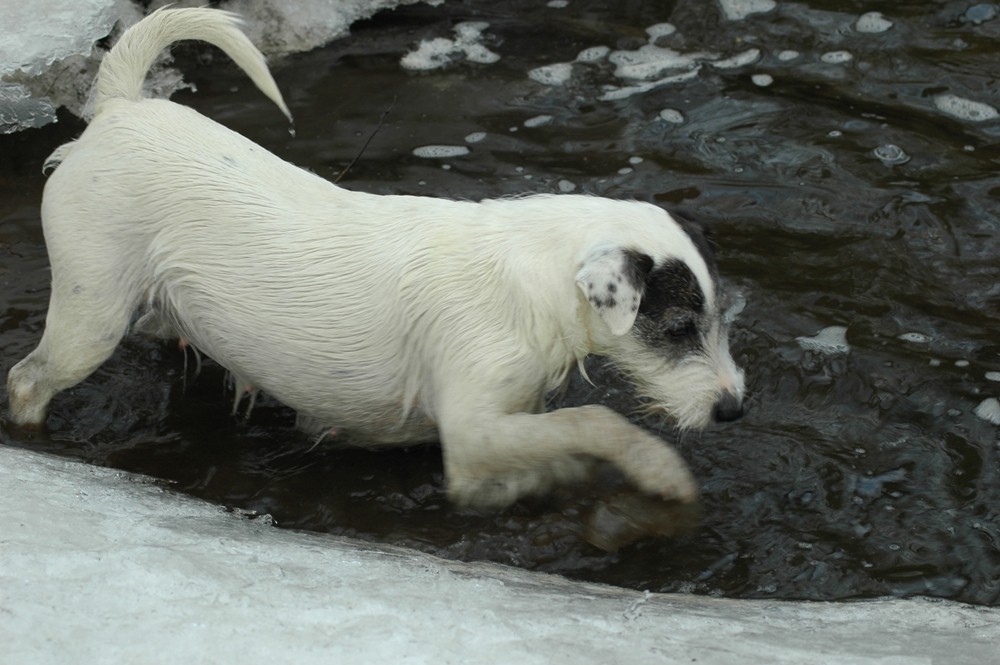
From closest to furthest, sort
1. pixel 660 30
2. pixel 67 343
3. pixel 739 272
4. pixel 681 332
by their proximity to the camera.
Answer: pixel 681 332 < pixel 67 343 < pixel 739 272 < pixel 660 30

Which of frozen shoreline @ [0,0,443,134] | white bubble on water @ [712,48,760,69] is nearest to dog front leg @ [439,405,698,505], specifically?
frozen shoreline @ [0,0,443,134]

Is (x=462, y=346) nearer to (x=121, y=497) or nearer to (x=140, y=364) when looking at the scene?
(x=121, y=497)

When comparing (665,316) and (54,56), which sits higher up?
(54,56)

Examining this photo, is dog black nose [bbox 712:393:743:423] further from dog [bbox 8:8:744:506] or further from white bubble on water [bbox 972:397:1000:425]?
white bubble on water [bbox 972:397:1000:425]

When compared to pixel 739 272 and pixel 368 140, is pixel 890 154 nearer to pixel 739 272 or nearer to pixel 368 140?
pixel 739 272

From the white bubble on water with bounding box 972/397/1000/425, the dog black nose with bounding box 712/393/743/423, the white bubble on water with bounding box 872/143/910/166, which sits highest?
the dog black nose with bounding box 712/393/743/423

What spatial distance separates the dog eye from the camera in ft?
15.0

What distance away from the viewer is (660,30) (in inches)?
347

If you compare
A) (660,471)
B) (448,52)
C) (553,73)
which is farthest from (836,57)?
(660,471)

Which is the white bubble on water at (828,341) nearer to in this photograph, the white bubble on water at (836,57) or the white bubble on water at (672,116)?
the white bubble on water at (672,116)

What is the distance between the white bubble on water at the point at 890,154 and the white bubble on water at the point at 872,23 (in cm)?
156

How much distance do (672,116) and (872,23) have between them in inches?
77.5

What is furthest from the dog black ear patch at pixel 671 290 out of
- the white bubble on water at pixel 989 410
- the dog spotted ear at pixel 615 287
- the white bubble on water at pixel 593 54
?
the white bubble on water at pixel 593 54

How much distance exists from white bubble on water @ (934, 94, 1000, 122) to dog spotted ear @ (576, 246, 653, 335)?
431 cm
